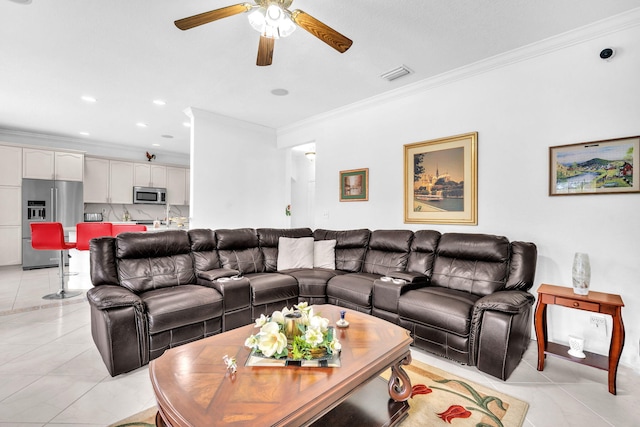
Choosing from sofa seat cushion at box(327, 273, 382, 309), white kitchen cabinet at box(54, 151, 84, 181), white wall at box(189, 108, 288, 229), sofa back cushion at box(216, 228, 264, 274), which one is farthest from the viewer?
white kitchen cabinet at box(54, 151, 84, 181)

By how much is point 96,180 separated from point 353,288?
671cm

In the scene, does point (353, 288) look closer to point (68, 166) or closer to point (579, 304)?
point (579, 304)

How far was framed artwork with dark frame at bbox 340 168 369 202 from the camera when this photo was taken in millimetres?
4352

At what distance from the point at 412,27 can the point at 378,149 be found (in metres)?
1.79

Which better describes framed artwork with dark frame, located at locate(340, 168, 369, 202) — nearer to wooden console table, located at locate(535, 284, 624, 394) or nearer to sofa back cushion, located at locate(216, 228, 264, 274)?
sofa back cushion, located at locate(216, 228, 264, 274)

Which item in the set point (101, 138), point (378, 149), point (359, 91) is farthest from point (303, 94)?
point (101, 138)

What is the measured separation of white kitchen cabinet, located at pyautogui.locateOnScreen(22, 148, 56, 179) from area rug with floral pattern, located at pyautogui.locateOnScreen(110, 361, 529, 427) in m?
6.54

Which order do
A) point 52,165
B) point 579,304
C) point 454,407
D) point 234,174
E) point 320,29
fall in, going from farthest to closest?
point 52,165, point 234,174, point 579,304, point 320,29, point 454,407

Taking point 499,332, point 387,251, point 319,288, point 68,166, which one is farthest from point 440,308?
point 68,166

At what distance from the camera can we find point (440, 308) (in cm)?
245

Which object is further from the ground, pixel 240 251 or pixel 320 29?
pixel 320 29

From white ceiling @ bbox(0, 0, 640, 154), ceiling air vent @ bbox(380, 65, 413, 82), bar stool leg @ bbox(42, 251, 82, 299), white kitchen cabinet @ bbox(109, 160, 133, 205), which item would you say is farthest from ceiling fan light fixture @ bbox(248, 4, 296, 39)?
white kitchen cabinet @ bbox(109, 160, 133, 205)

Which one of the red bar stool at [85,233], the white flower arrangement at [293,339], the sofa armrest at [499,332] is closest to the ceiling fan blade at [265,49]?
the white flower arrangement at [293,339]

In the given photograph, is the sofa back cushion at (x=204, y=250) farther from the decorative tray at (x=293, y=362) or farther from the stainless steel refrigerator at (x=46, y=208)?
the stainless steel refrigerator at (x=46, y=208)
